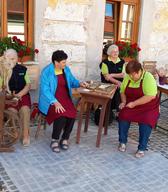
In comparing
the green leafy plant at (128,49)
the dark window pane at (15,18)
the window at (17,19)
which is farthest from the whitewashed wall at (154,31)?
→ the dark window pane at (15,18)

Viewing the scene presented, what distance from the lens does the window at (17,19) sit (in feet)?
14.9

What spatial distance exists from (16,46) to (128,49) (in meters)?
2.08

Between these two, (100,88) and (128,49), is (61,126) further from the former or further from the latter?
(128,49)

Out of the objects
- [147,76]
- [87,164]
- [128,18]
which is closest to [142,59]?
[128,18]

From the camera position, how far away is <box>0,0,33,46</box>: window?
4539 mm

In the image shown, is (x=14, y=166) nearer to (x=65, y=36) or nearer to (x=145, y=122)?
(x=145, y=122)

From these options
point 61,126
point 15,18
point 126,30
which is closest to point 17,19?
point 15,18

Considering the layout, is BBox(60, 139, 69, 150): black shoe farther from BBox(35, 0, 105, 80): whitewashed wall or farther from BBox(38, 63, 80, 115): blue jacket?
BBox(35, 0, 105, 80): whitewashed wall

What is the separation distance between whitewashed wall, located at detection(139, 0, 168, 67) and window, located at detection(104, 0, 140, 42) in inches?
5.6

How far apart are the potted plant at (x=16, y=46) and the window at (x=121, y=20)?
1.66m

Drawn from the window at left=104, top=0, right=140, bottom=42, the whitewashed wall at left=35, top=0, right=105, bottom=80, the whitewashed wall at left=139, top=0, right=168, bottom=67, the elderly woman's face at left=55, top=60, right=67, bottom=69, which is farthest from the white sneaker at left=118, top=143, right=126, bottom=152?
the whitewashed wall at left=139, top=0, right=168, bottom=67

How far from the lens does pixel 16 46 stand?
14.7ft

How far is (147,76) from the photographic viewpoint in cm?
377

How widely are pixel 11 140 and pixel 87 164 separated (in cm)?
96
